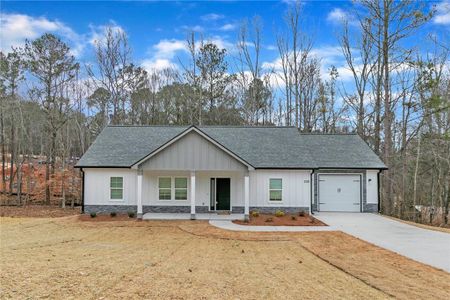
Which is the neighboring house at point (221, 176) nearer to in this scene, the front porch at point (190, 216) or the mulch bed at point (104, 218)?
the front porch at point (190, 216)

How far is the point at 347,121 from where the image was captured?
1237 inches

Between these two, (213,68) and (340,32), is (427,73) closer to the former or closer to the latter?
(340,32)

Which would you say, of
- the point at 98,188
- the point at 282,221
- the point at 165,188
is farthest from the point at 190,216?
the point at 98,188

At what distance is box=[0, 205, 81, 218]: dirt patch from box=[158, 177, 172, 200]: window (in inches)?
231

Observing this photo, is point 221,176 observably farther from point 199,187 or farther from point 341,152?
point 341,152

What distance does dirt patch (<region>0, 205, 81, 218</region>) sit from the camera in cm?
2036

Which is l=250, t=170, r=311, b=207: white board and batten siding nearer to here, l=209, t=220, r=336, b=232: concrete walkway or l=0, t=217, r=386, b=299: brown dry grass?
l=209, t=220, r=336, b=232: concrete walkway

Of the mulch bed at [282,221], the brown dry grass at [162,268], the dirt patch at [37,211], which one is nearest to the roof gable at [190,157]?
the mulch bed at [282,221]

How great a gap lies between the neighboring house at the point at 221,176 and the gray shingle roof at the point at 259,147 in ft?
0.18

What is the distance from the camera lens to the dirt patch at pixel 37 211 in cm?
2036

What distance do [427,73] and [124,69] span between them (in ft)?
79.7

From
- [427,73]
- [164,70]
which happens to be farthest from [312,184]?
[164,70]

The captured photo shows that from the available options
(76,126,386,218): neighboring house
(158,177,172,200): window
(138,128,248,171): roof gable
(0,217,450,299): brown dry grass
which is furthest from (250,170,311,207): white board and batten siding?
(0,217,450,299): brown dry grass

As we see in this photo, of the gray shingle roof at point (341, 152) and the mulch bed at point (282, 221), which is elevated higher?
the gray shingle roof at point (341, 152)
